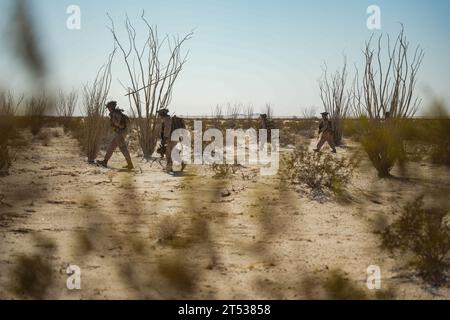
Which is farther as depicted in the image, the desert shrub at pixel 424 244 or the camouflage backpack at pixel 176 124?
the camouflage backpack at pixel 176 124

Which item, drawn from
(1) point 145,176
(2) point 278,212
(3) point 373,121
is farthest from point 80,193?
(3) point 373,121

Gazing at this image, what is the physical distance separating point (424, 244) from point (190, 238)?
2262mm

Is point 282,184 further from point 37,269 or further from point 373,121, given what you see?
point 37,269

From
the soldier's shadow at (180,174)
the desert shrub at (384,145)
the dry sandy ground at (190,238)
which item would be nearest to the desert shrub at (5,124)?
the dry sandy ground at (190,238)

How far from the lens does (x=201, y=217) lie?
5762mm

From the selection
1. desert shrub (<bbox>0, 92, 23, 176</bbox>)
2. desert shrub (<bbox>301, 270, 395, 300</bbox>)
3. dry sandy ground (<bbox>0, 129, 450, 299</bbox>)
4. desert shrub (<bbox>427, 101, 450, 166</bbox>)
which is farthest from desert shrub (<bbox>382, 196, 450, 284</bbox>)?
desert shrub (<bbox>427, 101, 450, 166</bbox>)

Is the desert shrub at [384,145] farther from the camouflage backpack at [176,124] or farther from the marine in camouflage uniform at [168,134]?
the marine in camouflage uniform at [168,134]

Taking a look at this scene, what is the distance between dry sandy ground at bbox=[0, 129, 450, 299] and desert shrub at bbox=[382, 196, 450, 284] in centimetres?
14

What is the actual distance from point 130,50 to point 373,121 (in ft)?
24.8

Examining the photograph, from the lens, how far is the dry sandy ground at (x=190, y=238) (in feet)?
11.6

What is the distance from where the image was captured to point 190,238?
190 inches

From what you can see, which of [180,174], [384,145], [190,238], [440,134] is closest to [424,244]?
[190,238]

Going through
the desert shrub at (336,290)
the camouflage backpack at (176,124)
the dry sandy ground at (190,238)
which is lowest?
the desert shrub at (336,290)

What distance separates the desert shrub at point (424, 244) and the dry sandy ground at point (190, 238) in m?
0.14
